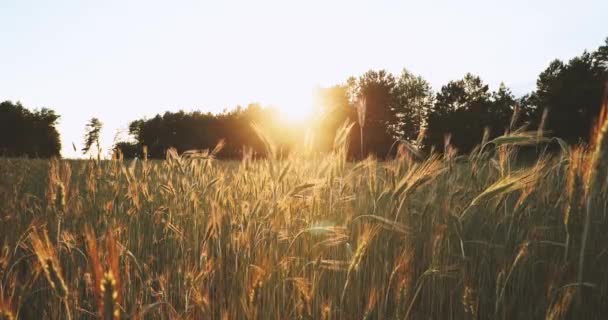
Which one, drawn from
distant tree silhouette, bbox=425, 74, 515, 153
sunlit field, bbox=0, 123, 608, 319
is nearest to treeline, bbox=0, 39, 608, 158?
distant tree silhouette, bbox=425, 74, 515, 153

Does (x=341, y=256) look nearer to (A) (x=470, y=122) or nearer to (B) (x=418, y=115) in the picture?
(A) (x=470, y=122)

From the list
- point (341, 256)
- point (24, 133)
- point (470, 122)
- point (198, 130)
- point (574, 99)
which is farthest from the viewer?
point (198, 130)

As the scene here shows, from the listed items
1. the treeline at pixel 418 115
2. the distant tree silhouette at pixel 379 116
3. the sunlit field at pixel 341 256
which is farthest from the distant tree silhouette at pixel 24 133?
the sunlit field at pixel 341 256

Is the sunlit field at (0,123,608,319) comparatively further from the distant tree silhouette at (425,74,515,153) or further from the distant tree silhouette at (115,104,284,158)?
the distant tree silhouette at (115,104,284,158)

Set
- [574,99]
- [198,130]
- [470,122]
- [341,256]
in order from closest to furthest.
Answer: [341,256] < [574,99] < [470,122] < [198,130]

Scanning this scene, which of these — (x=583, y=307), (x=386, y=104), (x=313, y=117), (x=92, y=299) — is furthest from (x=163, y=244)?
(x=386, y=104)

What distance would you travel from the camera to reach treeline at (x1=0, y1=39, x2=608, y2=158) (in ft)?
91.5

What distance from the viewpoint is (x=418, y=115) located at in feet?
186

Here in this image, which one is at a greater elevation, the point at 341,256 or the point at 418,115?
the point at 418,115

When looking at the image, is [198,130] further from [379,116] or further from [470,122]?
[470,122]

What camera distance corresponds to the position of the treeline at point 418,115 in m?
27.9

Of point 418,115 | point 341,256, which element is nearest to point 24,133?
point 418,115

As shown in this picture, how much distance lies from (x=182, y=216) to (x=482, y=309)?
2.07 m

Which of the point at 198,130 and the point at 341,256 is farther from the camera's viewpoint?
the point at 198,130
